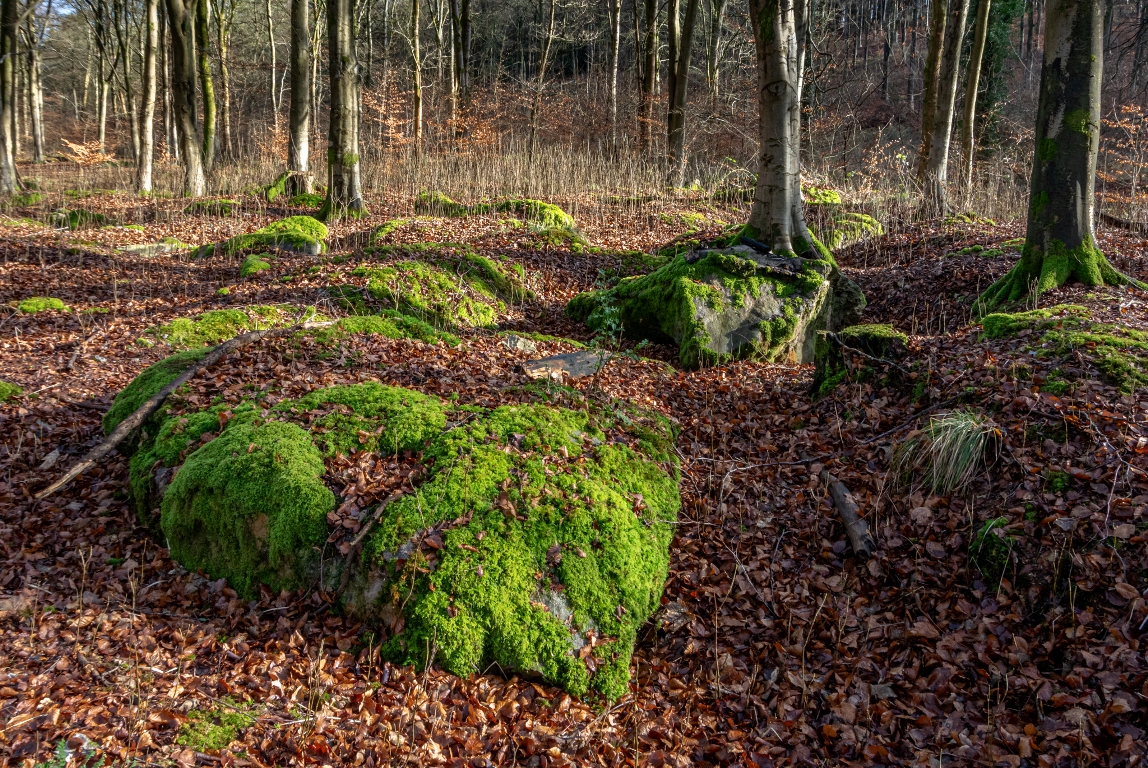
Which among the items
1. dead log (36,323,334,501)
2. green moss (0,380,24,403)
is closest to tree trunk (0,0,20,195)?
green moss (0,380,24,403)

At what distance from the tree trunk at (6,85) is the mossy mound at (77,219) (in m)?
2.40

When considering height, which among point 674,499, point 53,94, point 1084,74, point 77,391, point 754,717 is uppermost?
point 53,94

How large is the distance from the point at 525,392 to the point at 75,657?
2.85 metres

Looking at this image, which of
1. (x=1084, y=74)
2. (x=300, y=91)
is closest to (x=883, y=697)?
(x=1084, y=74)

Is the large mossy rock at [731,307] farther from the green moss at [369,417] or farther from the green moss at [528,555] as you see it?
the green moss at [369,417]

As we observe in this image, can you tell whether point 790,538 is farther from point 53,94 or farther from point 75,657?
point 53,94

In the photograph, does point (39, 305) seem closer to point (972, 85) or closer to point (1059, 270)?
point (1059, 270)

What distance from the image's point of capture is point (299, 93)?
1420cm

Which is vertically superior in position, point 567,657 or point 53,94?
point 53,94

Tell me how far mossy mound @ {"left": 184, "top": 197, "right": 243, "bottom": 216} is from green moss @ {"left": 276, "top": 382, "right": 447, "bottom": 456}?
10.6m

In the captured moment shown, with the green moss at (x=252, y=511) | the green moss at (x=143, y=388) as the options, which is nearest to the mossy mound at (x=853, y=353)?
the green moss at (x=252, y=511)

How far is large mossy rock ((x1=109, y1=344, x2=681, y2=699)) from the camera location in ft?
10.5

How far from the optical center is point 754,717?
310 cm

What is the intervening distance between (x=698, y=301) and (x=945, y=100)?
26.3ft
